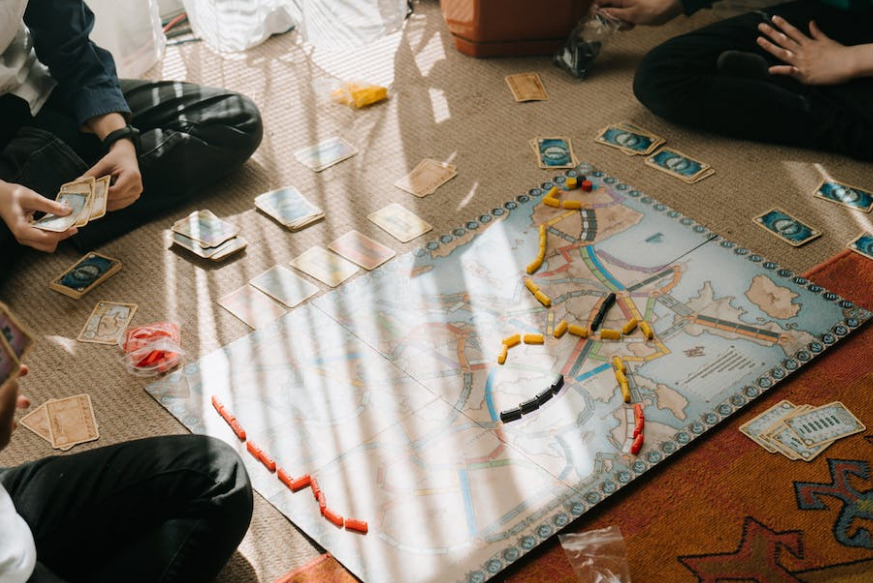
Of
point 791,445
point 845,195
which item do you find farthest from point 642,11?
point 791,445

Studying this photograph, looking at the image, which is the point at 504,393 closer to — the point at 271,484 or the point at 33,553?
the point at 271,484

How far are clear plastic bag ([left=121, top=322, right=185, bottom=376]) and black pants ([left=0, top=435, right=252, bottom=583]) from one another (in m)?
0.44

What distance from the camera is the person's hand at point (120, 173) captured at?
199cm

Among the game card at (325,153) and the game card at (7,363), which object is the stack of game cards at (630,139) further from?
the game card at (7,363)

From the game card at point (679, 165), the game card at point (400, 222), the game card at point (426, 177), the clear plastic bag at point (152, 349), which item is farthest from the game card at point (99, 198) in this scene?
Answer: the game card at point (679, 165)

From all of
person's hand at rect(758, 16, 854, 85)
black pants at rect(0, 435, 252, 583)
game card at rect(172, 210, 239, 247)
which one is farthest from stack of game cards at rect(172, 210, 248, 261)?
person's hand at rect(758, 16, 854, 85)

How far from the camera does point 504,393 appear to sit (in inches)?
67.6

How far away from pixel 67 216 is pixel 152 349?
0.33 meters

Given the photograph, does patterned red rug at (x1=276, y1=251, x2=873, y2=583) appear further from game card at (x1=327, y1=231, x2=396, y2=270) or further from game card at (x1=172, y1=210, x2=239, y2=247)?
game card at (x1=172, y1=210, x2=239, y2=247)

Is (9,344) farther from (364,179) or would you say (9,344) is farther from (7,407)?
(364,179)

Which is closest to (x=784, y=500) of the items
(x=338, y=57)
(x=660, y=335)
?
(x=660, y=335)

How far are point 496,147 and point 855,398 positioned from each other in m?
1.11

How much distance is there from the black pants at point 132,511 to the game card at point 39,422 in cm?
33

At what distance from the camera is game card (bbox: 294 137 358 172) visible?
7.84 ft
